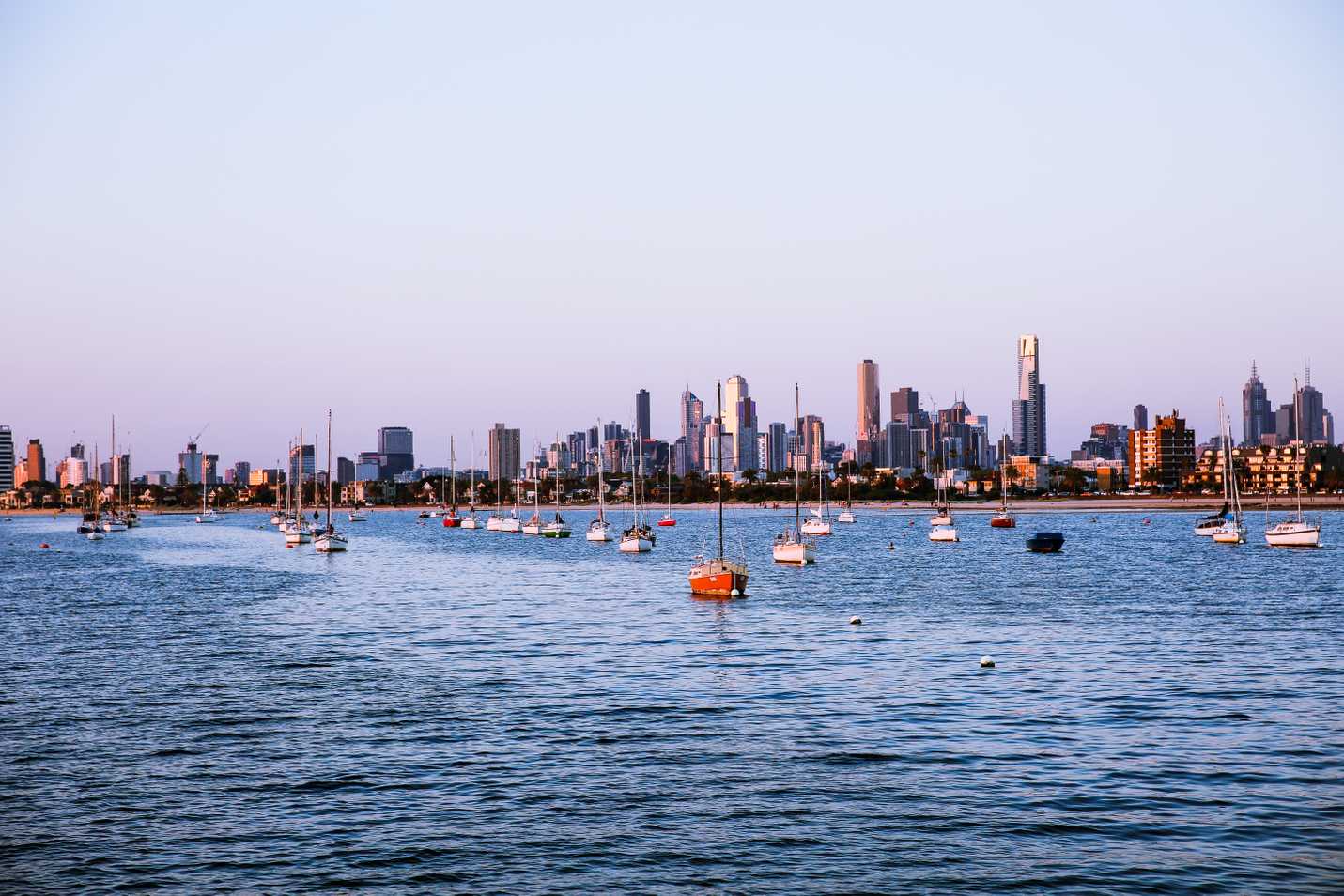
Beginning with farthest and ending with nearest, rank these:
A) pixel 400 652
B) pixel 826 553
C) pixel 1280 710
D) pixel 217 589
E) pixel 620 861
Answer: pixel 826 553 → pixel 217 589 → pixel 400 652 → pixel 1280 710 → pixel 620 861

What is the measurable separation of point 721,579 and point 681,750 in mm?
51947

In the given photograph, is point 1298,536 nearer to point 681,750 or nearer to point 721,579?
point 721,579

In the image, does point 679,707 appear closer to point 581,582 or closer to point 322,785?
point 322,785

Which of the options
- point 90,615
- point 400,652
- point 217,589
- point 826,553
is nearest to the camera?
point 400,652

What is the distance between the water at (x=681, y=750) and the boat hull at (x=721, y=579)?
828cm

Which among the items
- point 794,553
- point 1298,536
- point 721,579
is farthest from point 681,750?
point 1298,536

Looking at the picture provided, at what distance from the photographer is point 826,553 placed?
160125mm

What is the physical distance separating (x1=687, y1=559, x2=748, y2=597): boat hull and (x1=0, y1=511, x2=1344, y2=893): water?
8.28 metres

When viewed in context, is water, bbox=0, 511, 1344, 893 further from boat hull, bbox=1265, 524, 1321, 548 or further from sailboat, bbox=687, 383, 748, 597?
boat hull, bbox=1265, 524, 1321, 548

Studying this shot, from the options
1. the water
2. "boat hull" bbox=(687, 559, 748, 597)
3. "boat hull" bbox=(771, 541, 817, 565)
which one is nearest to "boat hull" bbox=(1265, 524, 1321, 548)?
"boat hull" bbox=(771, 541, 817, 565)

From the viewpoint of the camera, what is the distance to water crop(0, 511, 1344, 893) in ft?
89.5

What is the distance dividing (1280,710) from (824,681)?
1665 centimetres

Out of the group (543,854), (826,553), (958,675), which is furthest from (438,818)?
(826,553)

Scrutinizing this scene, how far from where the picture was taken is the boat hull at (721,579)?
294 ft
